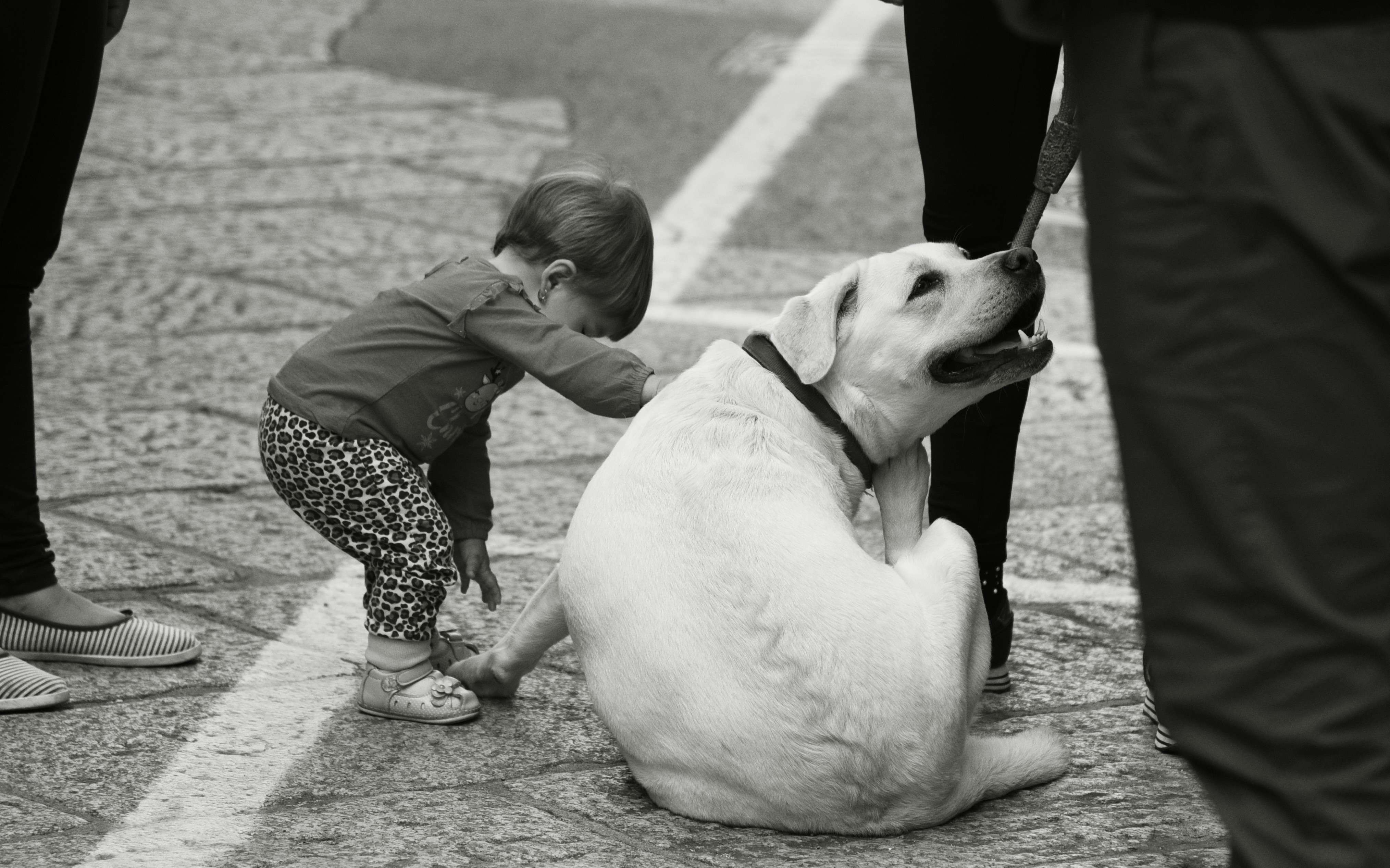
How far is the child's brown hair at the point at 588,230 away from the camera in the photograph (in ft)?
9.96

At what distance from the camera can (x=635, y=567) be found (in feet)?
8.19

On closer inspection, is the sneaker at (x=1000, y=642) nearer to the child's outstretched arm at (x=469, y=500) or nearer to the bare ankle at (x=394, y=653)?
the child's outstretched arm at (x=469, y=500)

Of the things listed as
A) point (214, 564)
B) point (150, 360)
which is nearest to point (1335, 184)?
point (214, 564)

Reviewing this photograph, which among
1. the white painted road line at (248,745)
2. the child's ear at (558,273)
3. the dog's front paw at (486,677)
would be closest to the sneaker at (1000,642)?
the dog's front paw at (486,677)

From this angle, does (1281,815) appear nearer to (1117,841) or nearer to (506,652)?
(1117,841)

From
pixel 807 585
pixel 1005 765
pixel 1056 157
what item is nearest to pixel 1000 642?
pixel 1005 765

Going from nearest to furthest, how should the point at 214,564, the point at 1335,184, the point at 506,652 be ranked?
the point at 1335,184, the point at 506,652, the point at 214,564

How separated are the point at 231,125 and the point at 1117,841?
5.99 m

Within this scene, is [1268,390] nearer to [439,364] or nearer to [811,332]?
[811,332]

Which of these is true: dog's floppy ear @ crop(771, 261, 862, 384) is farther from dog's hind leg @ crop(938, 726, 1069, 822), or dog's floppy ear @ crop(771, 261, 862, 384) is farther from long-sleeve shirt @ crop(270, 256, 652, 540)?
dog's hind leg @ crop(938, 726, 1069, 822)

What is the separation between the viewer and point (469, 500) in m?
3.20

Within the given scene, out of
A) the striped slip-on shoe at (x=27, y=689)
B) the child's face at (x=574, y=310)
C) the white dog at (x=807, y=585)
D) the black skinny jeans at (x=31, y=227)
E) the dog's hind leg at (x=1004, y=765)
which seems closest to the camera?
the white dog at (x=807, y=585)

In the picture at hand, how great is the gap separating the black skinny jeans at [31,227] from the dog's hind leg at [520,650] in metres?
0.86

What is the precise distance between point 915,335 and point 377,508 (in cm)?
101
